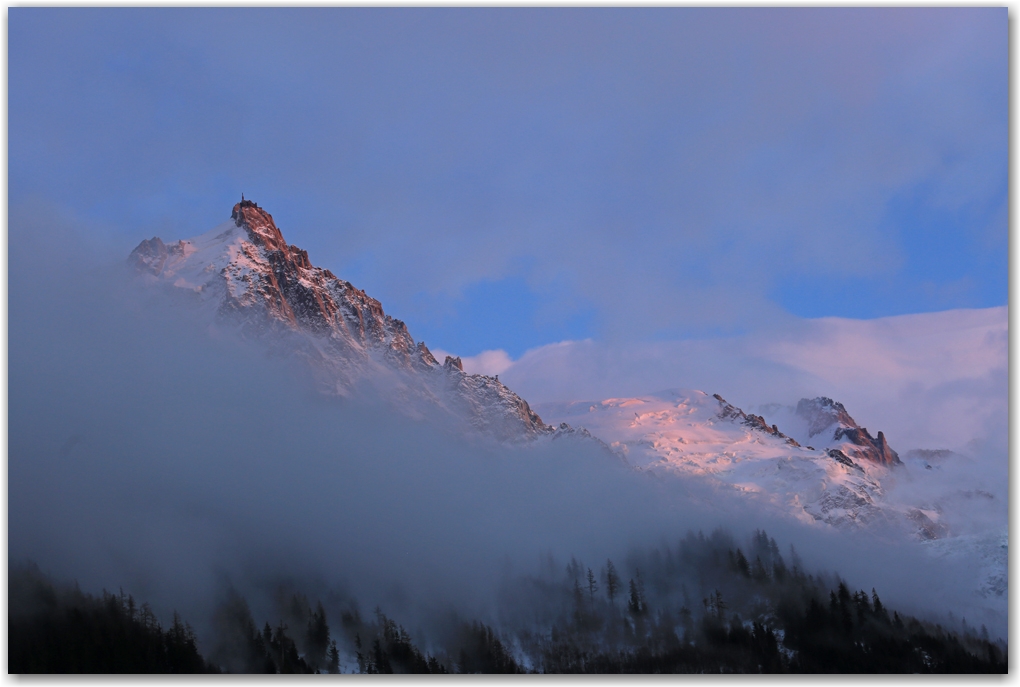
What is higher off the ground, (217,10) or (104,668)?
(217,10)

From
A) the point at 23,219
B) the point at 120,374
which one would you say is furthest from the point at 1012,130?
the point at 120,374

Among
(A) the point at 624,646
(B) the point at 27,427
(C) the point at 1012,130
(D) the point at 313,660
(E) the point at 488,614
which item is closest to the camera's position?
(C) the point at 1012,130

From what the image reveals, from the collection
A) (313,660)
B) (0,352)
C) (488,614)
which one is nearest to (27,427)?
(0,352)

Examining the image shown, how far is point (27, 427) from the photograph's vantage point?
384 feet

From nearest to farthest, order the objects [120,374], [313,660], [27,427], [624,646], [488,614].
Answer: [27,427], [313,660], [624,646], [488,614], [120,374]

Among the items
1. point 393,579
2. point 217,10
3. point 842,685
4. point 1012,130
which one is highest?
point 217,10

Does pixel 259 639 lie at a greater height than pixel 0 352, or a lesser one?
lesser

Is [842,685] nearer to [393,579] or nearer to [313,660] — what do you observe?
[313,660]

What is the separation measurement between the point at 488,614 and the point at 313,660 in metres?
56.6

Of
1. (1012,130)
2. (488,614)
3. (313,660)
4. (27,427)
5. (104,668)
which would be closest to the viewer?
(1012,130)

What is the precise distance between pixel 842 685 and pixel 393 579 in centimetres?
11265

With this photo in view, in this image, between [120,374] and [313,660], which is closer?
[313,660]

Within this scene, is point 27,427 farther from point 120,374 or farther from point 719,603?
point 719,603

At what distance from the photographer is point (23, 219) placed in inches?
4724
